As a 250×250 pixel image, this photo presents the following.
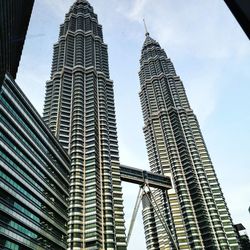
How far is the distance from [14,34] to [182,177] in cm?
11474

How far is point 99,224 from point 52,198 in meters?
29.4

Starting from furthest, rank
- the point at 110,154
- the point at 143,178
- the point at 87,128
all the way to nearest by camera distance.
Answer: the point at 143,178 → the point at 87,128 → the point at 110,154

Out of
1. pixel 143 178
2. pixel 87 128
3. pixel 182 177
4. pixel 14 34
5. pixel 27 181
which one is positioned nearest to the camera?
pixel 14 34

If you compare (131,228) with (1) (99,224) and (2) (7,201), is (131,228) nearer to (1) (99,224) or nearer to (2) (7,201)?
(1) (99,224)

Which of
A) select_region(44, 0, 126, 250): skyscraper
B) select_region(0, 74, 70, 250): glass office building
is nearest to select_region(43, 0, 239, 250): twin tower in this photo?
select_region(44, 0, 126, 250): skyscraper

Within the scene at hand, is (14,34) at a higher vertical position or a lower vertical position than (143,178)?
lower

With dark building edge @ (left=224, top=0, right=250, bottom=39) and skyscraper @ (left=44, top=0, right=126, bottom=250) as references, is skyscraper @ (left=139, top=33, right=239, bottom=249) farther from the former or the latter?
dark building edge @ (left=224, top=0, right=250, bottom=39)

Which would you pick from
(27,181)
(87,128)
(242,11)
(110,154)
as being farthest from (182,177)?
(242,11)

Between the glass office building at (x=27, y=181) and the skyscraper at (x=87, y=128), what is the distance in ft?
65.6

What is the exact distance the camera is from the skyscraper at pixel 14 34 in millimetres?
53000

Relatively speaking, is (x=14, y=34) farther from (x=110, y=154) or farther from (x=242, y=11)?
(x=110, y=154)

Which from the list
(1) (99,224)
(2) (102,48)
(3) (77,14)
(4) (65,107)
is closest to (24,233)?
(1) (99,224)

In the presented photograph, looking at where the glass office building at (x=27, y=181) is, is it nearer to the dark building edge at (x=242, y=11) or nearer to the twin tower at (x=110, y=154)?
the twin tower at (x=110, y=154)

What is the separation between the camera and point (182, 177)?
502 feet
